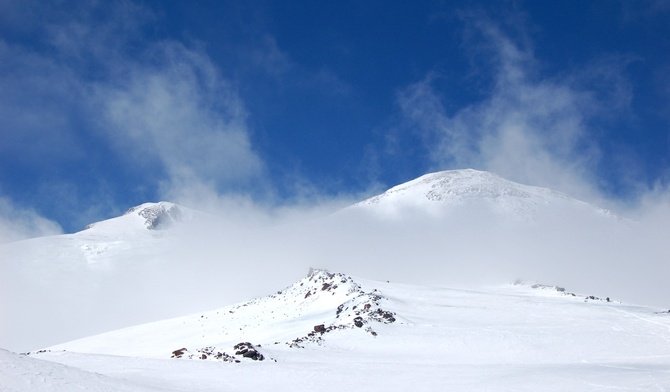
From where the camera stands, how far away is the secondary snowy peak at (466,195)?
139 m

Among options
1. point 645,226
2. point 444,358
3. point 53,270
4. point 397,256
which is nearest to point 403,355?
point 444,358

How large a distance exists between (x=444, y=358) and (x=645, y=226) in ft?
436

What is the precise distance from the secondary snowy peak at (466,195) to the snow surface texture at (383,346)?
90.7 meters

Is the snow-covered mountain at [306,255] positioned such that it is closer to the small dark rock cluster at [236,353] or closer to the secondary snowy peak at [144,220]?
the secondary snowy peak at [144,220]

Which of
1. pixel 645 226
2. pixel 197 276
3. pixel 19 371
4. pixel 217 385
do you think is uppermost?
pixel 645 226

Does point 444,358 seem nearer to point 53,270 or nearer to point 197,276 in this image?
point 197,276

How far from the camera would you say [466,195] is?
5709 inches

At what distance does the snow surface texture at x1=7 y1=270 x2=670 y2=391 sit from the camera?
679 inches

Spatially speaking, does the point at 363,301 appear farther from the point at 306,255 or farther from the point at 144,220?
the point at 144,220

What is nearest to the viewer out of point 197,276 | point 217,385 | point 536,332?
point 217,385

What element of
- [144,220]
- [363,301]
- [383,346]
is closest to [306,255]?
[363,301]

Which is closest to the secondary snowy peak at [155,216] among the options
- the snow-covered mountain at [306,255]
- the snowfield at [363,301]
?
the snowfield at [363,301]

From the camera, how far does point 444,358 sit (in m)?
24.6

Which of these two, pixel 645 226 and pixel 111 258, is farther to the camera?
pixel 645 226
